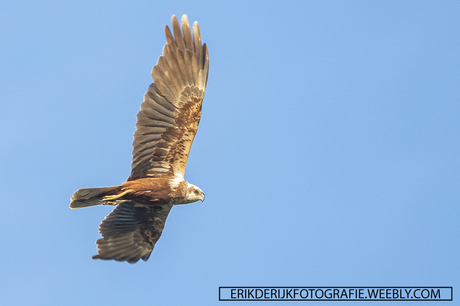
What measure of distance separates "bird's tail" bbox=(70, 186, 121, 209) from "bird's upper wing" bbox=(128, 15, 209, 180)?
0.69m

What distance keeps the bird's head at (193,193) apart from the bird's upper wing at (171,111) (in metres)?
0.39

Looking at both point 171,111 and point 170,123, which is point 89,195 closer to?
point 170,123

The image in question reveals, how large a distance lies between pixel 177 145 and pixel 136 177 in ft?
3.74

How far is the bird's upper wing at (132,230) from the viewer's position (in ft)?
53.7

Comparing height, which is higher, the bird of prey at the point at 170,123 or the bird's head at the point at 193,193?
the bird of prey at the point at 170,123

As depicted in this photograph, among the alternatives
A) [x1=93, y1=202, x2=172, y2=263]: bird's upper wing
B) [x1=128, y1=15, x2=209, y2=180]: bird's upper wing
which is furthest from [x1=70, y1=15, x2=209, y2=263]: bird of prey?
[x1=93, y1=202, x2=172, y2=263]: bird's upper wing

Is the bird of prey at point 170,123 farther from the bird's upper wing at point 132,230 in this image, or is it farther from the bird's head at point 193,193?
the bird's upper wing at point 132,230

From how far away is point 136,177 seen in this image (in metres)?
15.7

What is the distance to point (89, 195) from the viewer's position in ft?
49.9

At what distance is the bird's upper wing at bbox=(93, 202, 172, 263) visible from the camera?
53.7 feet

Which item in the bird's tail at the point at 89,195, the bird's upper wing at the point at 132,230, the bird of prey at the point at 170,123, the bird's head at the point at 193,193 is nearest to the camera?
the bird's tail at the point at 89,195

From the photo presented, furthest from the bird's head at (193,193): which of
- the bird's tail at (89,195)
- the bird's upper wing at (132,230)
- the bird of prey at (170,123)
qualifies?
the bird's tail at (89,195)

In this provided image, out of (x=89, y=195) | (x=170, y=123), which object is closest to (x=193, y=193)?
(x=170, y=123)

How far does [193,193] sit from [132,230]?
183 cm
